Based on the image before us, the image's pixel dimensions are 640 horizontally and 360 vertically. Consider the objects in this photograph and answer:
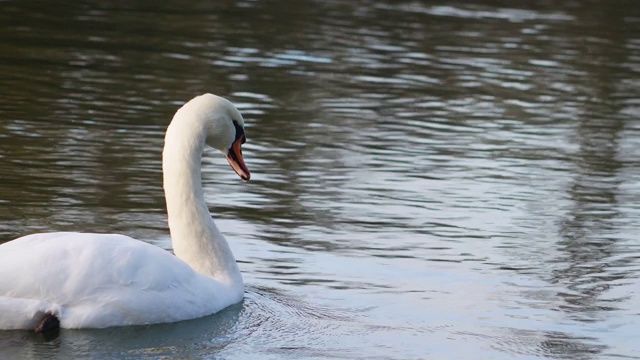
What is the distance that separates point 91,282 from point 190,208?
112 centimetres

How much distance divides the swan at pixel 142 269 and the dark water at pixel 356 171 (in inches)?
4.3

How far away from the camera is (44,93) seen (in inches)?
580

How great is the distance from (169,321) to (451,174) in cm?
506

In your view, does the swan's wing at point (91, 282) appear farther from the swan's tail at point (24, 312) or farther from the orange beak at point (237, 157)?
the orange beak at point (237, 157)

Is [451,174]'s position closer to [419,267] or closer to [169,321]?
[419,267]

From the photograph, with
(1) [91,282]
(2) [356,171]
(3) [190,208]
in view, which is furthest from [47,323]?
(2) [356,171]

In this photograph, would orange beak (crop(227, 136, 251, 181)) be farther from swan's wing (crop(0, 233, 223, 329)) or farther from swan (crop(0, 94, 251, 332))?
swan's wing (crop(0, 233, 223, 329))

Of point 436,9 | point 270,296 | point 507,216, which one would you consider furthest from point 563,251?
point 436,9

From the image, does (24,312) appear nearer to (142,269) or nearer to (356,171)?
(142,269)

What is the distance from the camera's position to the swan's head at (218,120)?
8.30 m

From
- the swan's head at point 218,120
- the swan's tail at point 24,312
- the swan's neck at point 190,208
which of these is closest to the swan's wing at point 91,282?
the swan's tail at point 24,312

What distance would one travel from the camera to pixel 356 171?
12344 mm

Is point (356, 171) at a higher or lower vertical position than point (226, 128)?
lower

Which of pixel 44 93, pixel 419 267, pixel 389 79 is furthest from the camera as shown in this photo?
pixel 389 79
